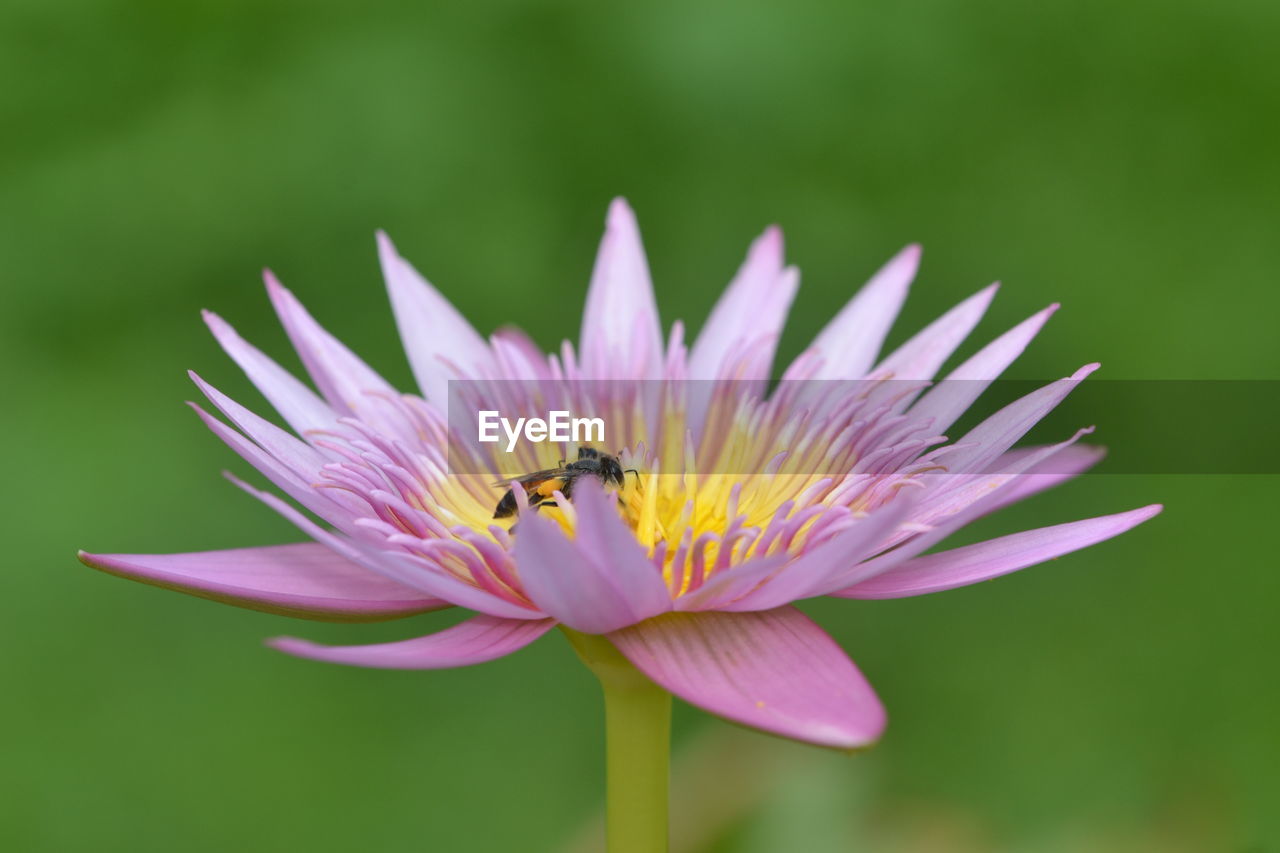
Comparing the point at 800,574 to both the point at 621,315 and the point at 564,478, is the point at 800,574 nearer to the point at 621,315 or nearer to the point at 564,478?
the point at 564,478

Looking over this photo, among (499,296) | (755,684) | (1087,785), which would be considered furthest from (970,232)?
(755,684)

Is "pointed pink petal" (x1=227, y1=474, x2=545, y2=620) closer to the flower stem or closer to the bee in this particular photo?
the flower stem

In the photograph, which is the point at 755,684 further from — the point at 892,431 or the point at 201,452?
the point at 201,452

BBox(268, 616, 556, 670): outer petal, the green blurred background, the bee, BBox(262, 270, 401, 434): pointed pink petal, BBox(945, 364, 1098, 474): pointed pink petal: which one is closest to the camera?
BBox(268, 616, 556, 670): outer petal

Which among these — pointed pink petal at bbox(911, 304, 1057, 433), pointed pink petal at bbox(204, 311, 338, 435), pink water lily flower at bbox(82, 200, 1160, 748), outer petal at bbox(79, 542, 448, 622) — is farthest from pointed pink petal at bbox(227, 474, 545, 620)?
pointed pink petal at bbox(911, 304, 1057, 433)

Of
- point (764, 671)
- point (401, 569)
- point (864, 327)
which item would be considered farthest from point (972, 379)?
point (401, 569)

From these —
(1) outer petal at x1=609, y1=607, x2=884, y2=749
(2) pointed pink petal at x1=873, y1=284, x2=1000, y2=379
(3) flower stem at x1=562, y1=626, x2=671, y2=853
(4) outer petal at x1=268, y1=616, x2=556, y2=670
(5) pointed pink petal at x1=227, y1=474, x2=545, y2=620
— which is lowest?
(3) flower stem at x1=562, y1=626, x2=671, y2=853

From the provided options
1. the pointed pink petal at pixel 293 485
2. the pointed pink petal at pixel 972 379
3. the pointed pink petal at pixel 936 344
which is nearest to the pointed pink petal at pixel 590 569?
the pointed pink petal at pixel 293 485

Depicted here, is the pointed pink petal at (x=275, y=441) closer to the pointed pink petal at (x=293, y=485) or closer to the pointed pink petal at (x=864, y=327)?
the pointed pink petal at (x=293, y=485)
